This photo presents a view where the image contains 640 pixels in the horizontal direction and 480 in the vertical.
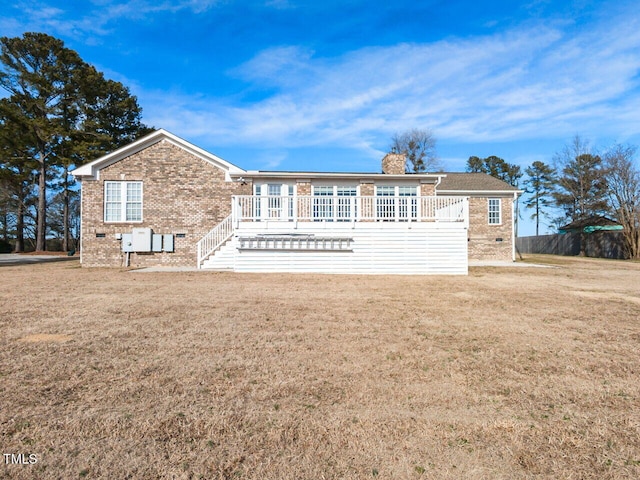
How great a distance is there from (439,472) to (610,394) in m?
2.06

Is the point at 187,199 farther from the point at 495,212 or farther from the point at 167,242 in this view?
the point at 495,212

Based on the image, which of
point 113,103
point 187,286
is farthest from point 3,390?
point 113,103

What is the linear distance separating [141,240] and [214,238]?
3618 mm

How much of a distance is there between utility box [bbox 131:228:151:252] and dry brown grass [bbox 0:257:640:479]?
388 inches

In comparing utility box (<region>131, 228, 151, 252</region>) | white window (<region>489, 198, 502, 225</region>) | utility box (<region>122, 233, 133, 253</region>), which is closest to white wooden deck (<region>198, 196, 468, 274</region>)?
utility box (<region>131, 228, 151, 252</region>)

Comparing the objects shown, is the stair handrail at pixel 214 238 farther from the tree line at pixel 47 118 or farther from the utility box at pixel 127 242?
the tree line at pixel 47 118

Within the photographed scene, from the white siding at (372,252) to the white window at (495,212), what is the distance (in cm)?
926

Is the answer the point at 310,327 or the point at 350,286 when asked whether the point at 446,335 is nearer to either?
the point at 310,327

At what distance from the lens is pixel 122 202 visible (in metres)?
16.5

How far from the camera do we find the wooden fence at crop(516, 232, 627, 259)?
27.4 metres

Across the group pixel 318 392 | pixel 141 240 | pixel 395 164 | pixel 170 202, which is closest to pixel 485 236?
pixel 395 164

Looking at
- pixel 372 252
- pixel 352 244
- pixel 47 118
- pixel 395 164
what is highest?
pixel 47 118

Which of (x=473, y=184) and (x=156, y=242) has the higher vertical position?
(x=473, y=184)

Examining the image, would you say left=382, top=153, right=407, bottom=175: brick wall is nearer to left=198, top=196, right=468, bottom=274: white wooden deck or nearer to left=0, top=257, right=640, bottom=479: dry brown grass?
left=198, top=196, right=468, bottom=274: white wooden deck
